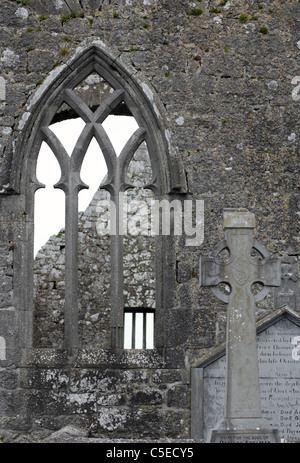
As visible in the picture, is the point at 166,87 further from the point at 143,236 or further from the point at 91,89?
the point at 143,236

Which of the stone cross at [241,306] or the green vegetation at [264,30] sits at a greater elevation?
the green vegetation at [264,30]

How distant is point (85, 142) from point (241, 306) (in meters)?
2.94

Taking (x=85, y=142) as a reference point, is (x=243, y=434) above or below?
below

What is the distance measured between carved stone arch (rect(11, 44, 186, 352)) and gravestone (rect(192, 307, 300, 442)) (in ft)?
2.71

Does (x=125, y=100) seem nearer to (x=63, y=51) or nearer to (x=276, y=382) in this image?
Answer: (x=63, y=51)

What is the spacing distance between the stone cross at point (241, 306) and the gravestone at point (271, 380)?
160cm

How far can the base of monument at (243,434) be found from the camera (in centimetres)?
702

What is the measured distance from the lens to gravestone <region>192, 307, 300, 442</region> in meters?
8.90

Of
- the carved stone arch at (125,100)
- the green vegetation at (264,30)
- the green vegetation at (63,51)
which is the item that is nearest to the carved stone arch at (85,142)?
the carved stone arch at (125,100)

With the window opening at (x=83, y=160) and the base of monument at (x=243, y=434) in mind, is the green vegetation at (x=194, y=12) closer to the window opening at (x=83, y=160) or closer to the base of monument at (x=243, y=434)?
the window opening at (x=83, y=160)

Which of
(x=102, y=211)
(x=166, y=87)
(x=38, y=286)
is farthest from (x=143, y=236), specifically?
(x=166, y=87)

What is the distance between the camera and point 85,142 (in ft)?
31.9

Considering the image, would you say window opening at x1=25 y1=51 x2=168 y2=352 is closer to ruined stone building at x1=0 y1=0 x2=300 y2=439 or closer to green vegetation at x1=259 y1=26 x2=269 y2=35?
ruined stone building at x1=0 y1=0 x2=300 y2=439

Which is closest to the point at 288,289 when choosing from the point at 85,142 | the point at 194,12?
the point at 85,142
